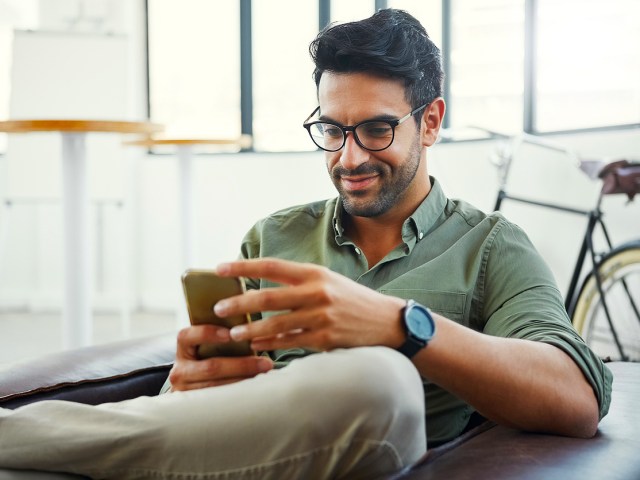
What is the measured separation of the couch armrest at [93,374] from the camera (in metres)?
1.41

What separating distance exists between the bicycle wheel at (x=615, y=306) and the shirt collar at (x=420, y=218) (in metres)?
1.38

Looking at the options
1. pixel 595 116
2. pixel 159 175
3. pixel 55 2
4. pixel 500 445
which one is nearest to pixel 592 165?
pixel 595 116

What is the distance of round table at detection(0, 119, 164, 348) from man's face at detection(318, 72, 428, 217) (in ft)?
5.30

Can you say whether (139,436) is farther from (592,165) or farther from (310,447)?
(592,165)

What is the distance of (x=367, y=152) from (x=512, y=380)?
0.57 metres

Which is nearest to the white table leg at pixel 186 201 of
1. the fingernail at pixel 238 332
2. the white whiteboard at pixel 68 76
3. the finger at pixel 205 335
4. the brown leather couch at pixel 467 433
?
the white whiteboard at pixel 68 76

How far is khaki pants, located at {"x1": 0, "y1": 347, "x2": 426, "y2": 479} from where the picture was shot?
0.96 meters

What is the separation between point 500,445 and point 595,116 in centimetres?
292

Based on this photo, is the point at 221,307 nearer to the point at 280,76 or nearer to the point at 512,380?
the point at 512,380

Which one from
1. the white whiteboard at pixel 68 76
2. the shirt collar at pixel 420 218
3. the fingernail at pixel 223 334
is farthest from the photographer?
the white whiteboard at pixel 68 76

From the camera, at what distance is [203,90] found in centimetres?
596

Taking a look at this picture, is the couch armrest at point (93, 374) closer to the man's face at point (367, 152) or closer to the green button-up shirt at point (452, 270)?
the green button-up shirt at point (452, 270)

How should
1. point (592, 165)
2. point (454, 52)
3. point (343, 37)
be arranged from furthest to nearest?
point (454, 52)
point (592, 165)
point (343, 37)

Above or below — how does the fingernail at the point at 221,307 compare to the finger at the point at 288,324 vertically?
above
